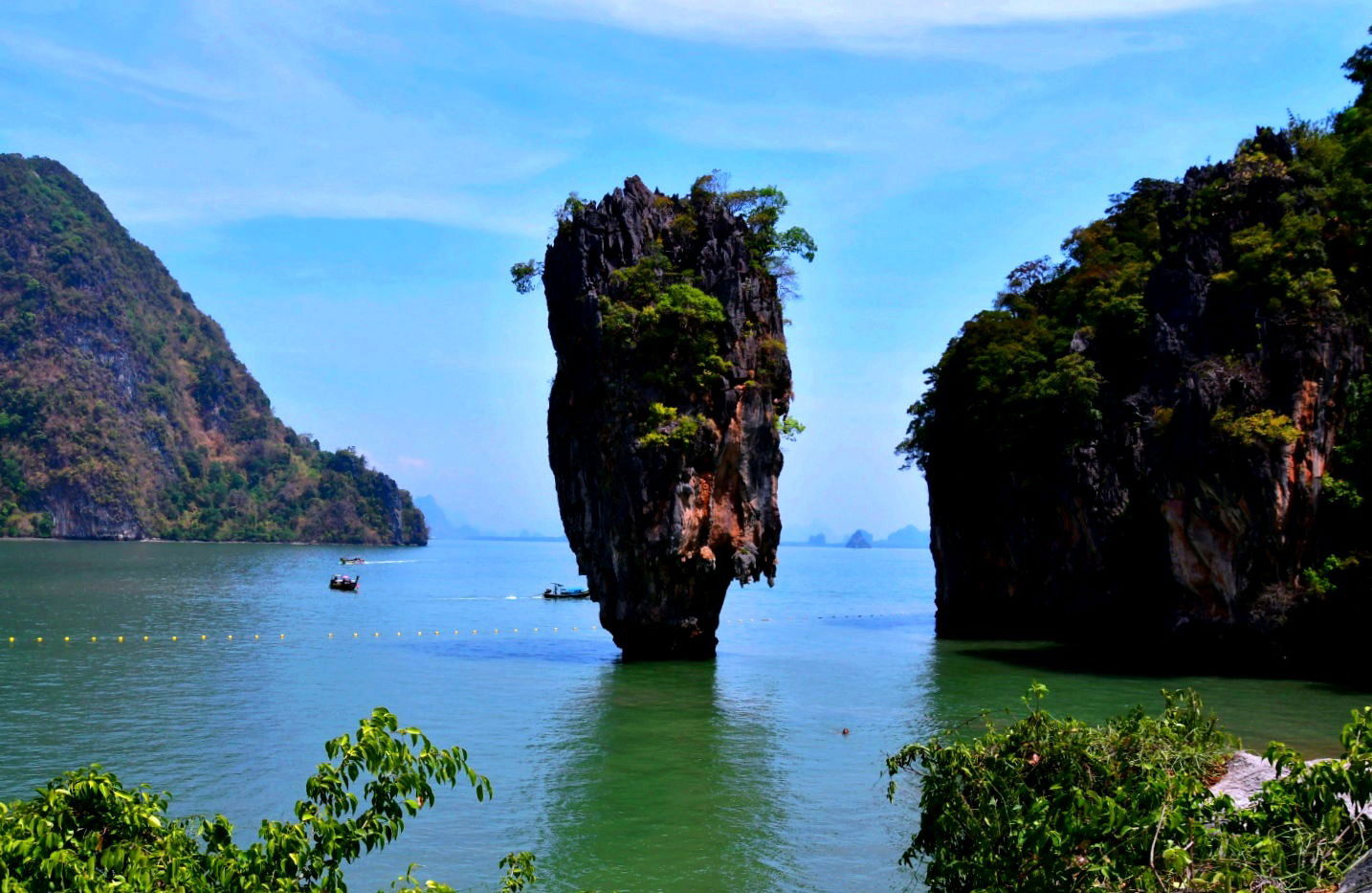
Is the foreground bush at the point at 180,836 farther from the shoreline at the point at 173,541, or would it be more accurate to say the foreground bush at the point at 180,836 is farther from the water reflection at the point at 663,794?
the shoreline at the point at 173,541

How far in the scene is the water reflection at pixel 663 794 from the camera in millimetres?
14664

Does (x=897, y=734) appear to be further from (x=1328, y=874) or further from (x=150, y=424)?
(x=150, y=424)

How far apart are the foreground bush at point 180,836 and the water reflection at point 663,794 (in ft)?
27.0

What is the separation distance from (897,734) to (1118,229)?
29.8 m

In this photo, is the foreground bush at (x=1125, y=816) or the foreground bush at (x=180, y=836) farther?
the foreground bush at (x=1125, y=816)

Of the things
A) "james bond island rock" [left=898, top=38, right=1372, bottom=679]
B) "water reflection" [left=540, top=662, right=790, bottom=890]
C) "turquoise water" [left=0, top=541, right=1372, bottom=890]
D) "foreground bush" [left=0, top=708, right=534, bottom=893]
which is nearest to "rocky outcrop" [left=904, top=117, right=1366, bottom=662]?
"james bond island rock" [left=898, top=38, right=1372, bottom=679]

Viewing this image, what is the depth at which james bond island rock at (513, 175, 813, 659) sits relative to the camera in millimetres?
32156

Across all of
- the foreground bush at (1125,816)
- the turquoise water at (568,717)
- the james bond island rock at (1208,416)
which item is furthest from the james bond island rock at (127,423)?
the foreground bush at (1125,816)

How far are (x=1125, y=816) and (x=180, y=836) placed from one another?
5.88 m

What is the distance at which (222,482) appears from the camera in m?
166

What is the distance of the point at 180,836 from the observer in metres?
6.34

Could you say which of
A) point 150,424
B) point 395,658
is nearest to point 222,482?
point 150,424

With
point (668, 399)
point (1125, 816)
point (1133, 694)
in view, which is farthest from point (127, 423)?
point (1125, 816)

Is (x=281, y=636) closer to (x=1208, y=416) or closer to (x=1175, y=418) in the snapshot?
(x=1175, y=418)
